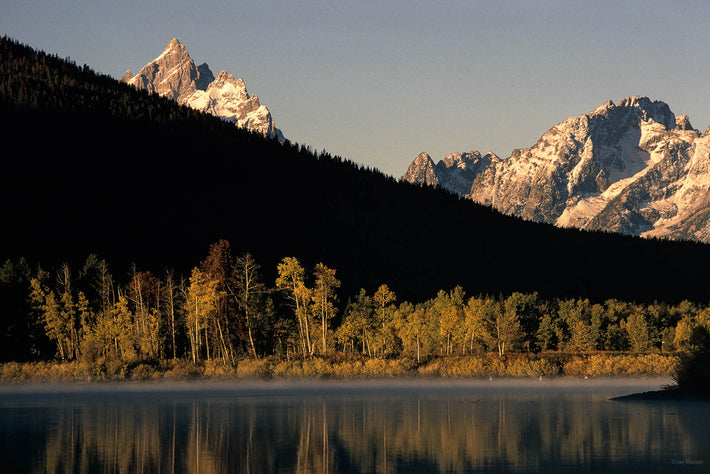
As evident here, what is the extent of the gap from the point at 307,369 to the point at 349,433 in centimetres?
4035

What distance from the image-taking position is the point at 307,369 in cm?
8312

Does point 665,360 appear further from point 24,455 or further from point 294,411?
point 24,455

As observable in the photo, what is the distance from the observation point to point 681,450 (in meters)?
35.6

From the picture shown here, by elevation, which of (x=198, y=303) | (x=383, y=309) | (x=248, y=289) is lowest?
(x=383, y=309)

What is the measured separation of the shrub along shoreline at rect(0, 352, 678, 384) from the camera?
8150 centimetres

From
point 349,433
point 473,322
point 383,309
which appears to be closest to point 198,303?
point 383,309

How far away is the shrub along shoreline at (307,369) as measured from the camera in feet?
267

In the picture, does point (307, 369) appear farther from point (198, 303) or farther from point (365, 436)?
point (365, 436)

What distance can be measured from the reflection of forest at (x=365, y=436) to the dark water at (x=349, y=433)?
0.19ft

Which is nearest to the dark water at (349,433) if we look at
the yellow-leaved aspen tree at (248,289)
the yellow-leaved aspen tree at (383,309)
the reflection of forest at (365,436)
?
the reflection of forest at (365,436)

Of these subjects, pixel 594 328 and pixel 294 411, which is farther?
pixel 594 328

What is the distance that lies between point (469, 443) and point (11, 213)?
16554 cm

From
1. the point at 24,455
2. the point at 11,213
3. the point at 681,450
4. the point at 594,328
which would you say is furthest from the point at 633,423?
the point at 11,213

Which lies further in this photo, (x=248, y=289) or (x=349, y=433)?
(x=248, y=289)
